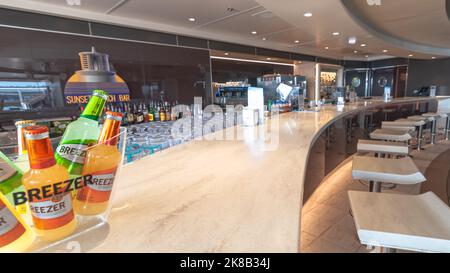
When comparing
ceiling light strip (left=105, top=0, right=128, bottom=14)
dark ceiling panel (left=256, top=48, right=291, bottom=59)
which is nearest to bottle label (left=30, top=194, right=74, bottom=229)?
ceiling light strip (left=105, top=0, right=128, bottom=14)

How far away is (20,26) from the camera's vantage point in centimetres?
252

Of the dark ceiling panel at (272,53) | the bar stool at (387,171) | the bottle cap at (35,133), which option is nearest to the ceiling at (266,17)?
Answer: the dark ceiling panel at (272,53)

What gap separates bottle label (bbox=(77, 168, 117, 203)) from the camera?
0.54 meters

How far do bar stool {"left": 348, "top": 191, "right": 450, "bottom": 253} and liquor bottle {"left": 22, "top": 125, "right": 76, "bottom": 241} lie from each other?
99 centimetres

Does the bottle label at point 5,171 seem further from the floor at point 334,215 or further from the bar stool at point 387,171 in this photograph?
the bar stool at point 387,171

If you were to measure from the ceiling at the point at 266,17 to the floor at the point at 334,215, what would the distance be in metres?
2.18

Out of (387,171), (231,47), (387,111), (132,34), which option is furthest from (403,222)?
(387,111)

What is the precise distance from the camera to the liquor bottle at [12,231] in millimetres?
433

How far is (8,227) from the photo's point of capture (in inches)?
17.4

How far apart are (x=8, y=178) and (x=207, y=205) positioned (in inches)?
18.2

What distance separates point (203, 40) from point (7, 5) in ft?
8.74
